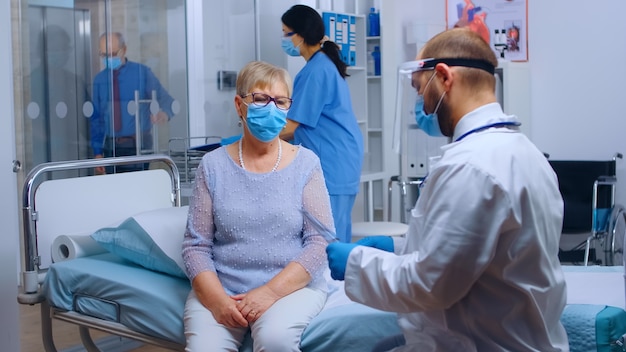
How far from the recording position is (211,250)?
2414 millimetres

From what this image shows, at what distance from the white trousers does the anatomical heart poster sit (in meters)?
3.41

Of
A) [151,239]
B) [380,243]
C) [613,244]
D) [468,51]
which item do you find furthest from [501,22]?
[468,51]

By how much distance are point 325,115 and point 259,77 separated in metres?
1.32

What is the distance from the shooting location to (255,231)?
92.6 inches

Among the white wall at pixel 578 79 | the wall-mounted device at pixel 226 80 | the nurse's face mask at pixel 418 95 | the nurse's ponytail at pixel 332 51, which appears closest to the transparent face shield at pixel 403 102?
the nurse's face mask at pixel 418 95

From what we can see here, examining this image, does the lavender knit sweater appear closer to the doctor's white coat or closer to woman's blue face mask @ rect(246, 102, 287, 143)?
woman's blue face mask @ rect(246, 102, 287, 143)

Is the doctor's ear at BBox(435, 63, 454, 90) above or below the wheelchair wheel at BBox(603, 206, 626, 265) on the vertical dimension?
above

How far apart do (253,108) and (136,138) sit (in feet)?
6.54

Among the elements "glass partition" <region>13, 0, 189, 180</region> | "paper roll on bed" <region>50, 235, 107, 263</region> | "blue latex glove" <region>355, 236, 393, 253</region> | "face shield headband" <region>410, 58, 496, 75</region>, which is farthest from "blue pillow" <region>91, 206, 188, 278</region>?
"glass partition" <region>13, 0, 189, 180</region>

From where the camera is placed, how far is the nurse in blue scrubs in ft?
12.3

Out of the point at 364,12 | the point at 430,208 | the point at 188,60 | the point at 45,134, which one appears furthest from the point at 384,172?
the point at 430,208

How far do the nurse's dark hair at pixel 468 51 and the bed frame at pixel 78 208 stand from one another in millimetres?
1132

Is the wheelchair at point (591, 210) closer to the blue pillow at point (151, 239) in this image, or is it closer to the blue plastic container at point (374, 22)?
the blue plastic container at point (374, 22)

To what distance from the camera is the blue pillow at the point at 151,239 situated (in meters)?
2.54
